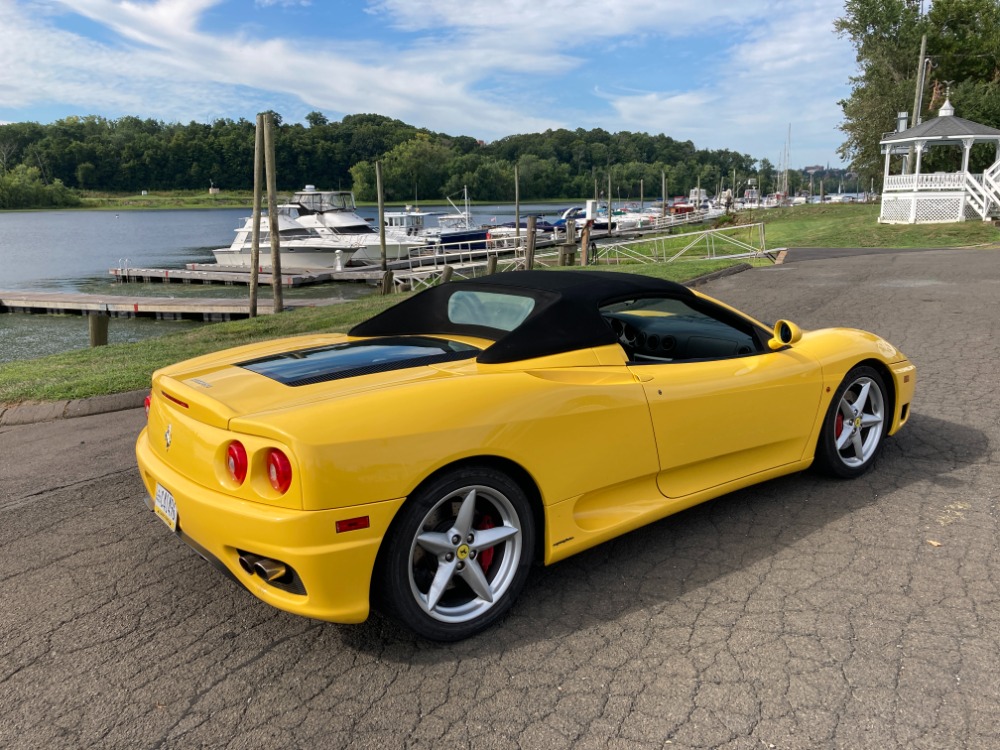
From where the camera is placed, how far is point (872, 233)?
26688 millimetres

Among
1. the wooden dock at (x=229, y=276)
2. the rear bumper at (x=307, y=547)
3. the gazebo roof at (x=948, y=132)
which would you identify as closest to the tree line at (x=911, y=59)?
the gazebo roof at (x=948, y=132)

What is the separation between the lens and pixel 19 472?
15.9ft

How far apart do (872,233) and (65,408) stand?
2719 cm

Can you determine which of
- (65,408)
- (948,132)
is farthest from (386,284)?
(948,132)

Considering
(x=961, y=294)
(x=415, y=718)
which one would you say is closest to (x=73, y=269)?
(x=961, y=294)

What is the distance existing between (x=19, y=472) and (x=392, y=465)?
3674 millimetres

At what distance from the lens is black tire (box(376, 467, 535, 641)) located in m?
2.59

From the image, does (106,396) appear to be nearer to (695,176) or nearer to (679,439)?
(679,439)

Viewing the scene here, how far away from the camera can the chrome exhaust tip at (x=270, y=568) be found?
2500mm

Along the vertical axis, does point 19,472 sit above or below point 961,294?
below

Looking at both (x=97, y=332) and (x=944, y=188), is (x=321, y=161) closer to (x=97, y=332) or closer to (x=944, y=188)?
(x=944, y=188)

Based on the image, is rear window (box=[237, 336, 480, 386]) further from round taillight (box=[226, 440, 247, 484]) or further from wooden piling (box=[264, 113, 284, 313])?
wooden piling (box=[264, 113, 284, 313])

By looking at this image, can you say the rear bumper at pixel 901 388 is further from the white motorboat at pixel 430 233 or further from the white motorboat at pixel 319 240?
the white motorboat at pixel 430 233

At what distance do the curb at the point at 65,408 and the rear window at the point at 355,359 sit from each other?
3.82 meters
